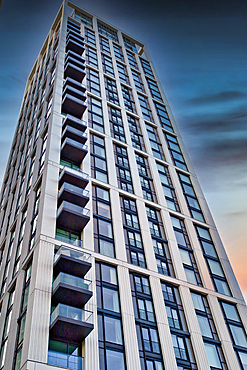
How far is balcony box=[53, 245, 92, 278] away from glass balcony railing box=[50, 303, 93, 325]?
356cm

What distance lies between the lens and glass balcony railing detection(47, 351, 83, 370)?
822 inches

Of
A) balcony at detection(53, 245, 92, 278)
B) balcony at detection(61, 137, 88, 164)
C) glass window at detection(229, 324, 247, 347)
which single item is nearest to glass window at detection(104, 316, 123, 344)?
balcony at detection(53, 245, 92, 278)

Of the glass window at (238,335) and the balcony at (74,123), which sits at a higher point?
the balcony at (74,123)

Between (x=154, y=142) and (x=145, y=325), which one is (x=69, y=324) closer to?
(x=145, y=325)

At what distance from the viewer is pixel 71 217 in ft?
96.6

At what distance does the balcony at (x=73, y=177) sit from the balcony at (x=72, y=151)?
1991 millimetres

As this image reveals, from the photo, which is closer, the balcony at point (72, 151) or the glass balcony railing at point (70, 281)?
the glass balcony railing at point (70, 281)

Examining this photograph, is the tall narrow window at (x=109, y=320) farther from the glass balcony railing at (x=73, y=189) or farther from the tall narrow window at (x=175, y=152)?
the tall narrow window at (x=175, y=152)

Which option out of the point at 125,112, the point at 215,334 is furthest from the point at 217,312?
the point at 125,112

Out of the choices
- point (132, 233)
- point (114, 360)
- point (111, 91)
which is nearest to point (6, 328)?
point (114, 360)

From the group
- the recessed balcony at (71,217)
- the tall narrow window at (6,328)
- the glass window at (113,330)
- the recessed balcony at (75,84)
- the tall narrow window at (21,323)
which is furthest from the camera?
the recessed balcony at (75,84)

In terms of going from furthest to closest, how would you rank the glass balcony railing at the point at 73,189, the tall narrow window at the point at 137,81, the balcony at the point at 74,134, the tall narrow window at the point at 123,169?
the tall narrow window at the point at 137,81 < the tall narrow window at the point at 123,169 < the balcony at the point at 74,134 < the glass balcony railing at the point at 73,189

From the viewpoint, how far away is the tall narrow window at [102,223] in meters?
30.6

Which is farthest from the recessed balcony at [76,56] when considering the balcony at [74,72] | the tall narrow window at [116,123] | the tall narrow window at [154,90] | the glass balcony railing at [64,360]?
the glass balcony railing at [64,360]
